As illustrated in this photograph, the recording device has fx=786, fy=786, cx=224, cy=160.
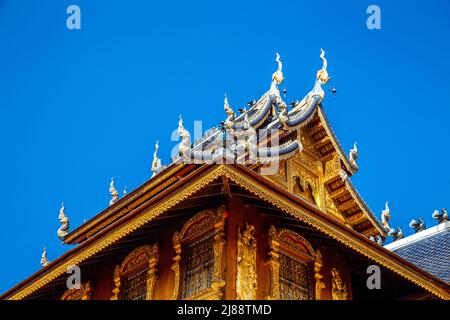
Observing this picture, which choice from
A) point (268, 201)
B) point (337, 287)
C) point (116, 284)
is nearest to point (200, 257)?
point (268, 201)

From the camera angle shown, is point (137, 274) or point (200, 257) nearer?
point (200, 257)

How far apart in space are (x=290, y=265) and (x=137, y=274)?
3.36 meters

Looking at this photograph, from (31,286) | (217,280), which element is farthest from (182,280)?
(31,286)

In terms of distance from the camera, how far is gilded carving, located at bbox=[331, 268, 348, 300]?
16906 millimetres

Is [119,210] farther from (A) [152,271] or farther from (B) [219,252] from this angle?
(B) [219,252]

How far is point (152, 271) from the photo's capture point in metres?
16.4

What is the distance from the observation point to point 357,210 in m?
19.6

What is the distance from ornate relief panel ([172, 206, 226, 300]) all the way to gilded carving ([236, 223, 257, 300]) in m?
0.36

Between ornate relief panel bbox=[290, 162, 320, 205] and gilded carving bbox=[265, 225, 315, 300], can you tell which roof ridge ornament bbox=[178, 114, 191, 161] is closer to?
gilded carving bbox=[265, 225, 315, 300]

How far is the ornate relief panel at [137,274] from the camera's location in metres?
16.4

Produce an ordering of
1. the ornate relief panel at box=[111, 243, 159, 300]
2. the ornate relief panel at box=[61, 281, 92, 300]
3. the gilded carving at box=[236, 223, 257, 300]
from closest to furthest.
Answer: the gilded carving at box=[236, 223, 257, 300] < the ornate relief panel at box=[111, 243, 159, 300] < the ornate relief panel at box=[61, 281, 92, 300]

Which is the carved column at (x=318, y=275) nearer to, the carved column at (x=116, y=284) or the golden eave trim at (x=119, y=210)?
the golden eave trim at (x=119, y=210)

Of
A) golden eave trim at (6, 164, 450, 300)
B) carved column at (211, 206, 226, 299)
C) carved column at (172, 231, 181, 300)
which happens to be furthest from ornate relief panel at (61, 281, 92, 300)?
carved column at (211, 206, 226, 299)

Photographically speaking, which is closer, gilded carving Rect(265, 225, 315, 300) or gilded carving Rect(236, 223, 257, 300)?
gilded carving Rect(236, 223, 257, 300)
